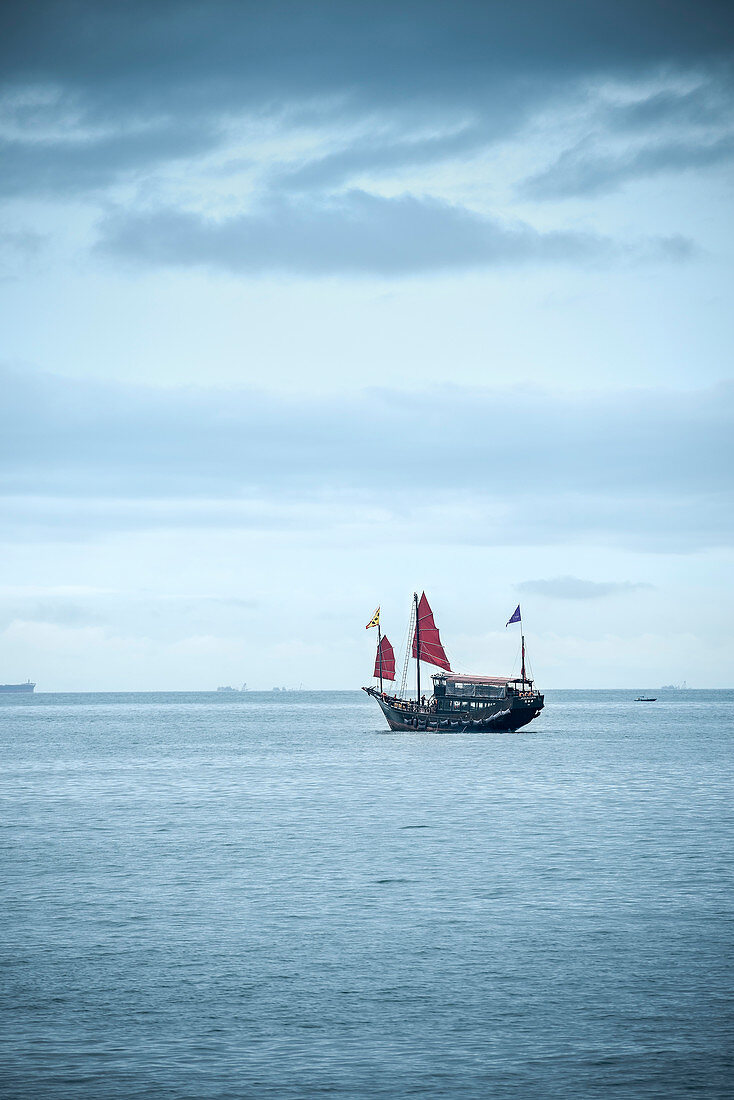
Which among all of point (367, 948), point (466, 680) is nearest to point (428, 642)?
point (466, 680)

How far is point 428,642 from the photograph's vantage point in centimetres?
14288

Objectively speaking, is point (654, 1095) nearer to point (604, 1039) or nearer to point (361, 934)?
point (604, 1039)

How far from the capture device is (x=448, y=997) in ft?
81.6

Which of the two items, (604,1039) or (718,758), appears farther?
(718,758)

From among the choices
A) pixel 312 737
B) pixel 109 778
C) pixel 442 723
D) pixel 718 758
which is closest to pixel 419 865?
pixel 109 778

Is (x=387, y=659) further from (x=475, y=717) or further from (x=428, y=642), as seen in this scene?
(x=475, y=717)

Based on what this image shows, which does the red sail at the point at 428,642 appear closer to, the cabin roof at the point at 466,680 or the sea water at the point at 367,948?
the cabin roof at the point at 466,680

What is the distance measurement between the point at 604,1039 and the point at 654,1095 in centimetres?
289

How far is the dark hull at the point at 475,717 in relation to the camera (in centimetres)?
14025

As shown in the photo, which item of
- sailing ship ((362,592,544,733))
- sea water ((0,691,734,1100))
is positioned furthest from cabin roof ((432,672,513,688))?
sea water ((0,691,734,1100))

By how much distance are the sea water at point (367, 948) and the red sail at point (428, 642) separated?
76441 mm

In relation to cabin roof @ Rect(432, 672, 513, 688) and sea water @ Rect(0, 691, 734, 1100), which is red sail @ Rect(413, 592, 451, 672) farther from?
sea water @ Rect(0, 691, 734, 1100)

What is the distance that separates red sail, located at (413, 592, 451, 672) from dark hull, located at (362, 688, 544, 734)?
6.51 m

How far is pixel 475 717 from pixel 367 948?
113m
